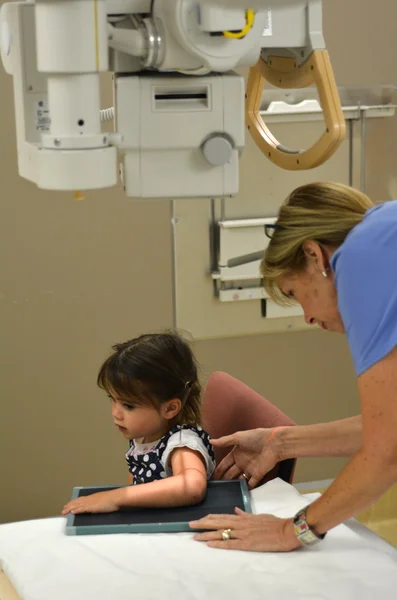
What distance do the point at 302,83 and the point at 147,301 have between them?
1837mm

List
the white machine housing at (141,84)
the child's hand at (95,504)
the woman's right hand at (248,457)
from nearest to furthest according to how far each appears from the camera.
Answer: the white machine housing at (141,84) → the child's hand at (95,504) → the woman's right hand at (248,457)

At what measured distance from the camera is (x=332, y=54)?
2.98 meters

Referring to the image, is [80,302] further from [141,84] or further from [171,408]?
[141,84]

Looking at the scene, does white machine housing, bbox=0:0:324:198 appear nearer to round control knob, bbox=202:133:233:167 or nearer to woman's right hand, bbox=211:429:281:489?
round control knob, bbox=202:133:233:167

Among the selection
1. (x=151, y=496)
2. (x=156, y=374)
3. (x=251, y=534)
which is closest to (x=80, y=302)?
(x=156, y=374)

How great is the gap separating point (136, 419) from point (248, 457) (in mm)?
246

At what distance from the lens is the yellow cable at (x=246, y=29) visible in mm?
1006

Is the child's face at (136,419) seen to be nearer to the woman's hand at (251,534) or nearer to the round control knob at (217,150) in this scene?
the woman's hand at (251,534)

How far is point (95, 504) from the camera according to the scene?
62.6 inches

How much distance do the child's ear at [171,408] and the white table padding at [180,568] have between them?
398mm

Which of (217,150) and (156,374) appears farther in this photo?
(156,374)

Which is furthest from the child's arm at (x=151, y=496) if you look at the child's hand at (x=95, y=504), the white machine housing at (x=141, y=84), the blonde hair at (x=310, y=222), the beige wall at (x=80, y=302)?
the beige wall at (x=80, y=302)

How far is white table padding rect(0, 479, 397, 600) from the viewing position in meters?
1.31

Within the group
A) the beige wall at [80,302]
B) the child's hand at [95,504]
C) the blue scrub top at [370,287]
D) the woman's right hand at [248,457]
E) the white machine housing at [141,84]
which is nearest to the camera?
the white machine housing at [141,84]
